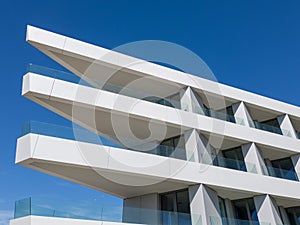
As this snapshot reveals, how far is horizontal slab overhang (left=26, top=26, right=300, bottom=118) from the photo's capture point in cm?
1127

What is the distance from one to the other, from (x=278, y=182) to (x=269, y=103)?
4.93 meters

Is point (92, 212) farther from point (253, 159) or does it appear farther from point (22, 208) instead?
point (253, 159)

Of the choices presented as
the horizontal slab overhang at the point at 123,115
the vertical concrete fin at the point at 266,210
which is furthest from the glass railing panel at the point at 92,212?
the horizontal slab overhang at the point at 123,115

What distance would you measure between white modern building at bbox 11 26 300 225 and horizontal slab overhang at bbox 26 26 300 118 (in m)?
0.04

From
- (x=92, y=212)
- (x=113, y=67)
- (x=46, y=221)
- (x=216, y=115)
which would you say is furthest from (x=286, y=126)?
(x=46, y=221)

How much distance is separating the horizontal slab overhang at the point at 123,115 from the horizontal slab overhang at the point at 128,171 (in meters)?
1.83

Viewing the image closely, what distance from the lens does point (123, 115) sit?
37.2 ft

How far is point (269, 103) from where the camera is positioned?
16.0m

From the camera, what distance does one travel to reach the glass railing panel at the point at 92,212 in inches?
309

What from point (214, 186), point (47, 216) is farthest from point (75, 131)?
point (214, 186)

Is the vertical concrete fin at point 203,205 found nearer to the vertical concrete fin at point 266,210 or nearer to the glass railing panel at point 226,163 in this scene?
the glass railing panel at point 226,163

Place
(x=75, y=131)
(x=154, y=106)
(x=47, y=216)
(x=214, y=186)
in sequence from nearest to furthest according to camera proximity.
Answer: (x=47, y=216) < (x=75, y=131) < (x=214, y=186) < (x=154, y=106)

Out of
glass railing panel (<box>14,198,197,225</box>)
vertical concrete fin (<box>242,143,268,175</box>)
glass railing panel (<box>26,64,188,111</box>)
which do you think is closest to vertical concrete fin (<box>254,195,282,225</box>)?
vertical concrete fin (<box>242,143,268,175</box>)

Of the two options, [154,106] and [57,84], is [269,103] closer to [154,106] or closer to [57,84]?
[154,106]
